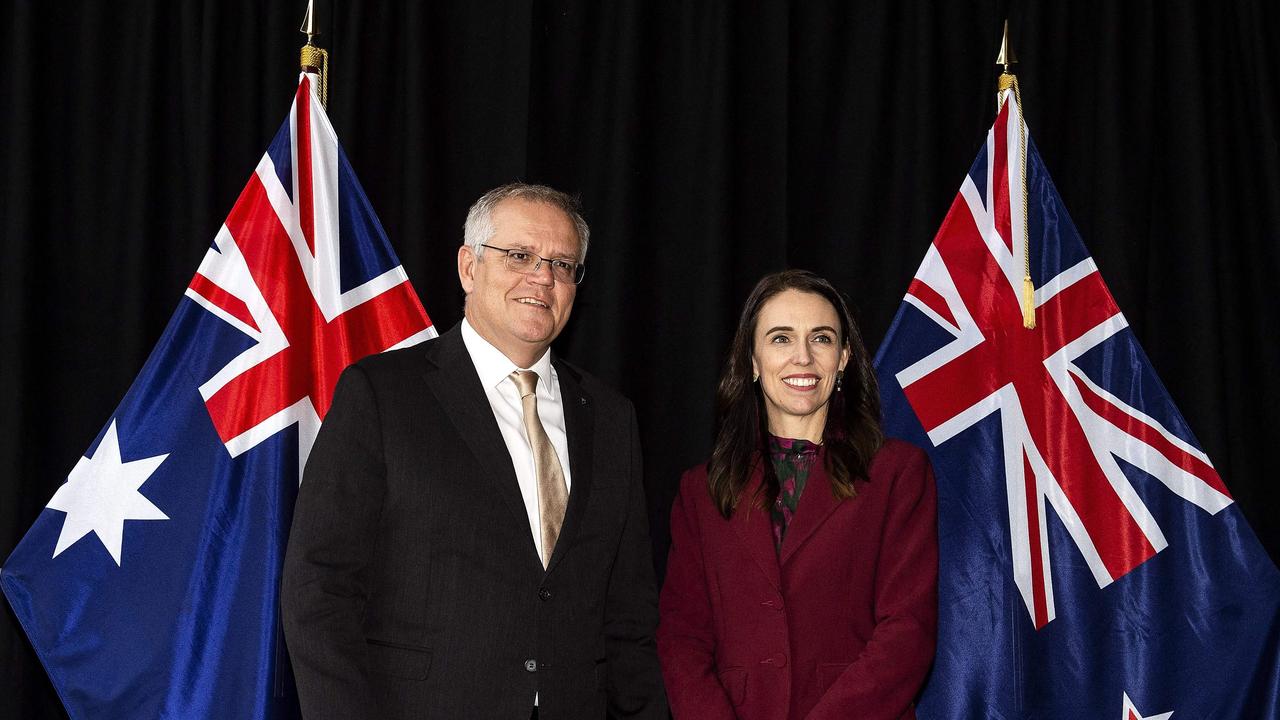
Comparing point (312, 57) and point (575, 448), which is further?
point (312, 57)

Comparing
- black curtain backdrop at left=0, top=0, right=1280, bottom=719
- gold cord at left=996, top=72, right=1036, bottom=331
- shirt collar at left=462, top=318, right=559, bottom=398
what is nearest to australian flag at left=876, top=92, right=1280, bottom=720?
gold cord at left=996, top=72, right=1036, bottom=331

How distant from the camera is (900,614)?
7.22 ft

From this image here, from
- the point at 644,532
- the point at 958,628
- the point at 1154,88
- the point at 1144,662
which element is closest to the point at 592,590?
the point at 644,532

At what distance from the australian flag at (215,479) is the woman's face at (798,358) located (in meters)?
1.03

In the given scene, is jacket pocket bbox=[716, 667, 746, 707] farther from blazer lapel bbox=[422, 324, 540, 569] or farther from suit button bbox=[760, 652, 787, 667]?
blazer lapel bbox=[422, 324, 540, 569]

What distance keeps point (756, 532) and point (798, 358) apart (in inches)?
16.0

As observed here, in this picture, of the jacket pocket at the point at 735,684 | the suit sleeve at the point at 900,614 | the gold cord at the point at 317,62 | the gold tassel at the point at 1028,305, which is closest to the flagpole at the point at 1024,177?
the gold tassel at the point at 1028,305

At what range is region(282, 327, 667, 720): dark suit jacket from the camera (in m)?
1.94

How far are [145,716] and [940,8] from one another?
3.29 metres

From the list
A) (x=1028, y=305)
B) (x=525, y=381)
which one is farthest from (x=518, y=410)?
(x=1028, y=305)

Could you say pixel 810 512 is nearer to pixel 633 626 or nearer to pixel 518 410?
pixel 633 626

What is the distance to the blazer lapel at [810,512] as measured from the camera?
7.43 ft

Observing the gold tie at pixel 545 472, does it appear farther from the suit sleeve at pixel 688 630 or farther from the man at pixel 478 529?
the suit sleeve at pixel 688 630

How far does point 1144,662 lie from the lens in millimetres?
2930
